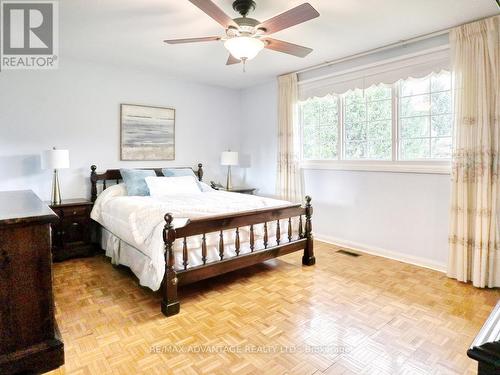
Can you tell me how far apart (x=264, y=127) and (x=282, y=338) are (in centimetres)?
376

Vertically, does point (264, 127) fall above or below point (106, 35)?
below

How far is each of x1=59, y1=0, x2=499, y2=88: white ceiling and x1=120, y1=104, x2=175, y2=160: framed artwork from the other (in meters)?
0.66

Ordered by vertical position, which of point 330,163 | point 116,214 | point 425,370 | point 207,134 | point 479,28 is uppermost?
point 479,28

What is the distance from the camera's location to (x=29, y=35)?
3098mm

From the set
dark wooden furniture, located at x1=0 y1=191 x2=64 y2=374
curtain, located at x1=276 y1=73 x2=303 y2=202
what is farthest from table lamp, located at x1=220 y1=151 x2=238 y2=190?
dark wooden furniture, located at x1=0 y1=191 x2=64 y2=374

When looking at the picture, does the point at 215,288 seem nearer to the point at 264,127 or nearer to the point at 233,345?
the point at 233,345

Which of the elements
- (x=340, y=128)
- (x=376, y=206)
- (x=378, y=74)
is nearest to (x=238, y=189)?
(x=340, y=128)

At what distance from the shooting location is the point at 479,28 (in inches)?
112

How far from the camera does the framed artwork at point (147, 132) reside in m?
4.42

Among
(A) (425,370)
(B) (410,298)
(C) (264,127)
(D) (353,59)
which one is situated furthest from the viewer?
(C) (264,127)

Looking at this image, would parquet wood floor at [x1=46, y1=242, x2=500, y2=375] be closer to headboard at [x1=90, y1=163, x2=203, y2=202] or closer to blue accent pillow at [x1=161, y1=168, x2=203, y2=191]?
headboard at [x1=90, y1=163, x2=203, y2=202]

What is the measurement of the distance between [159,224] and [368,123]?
9.40 ft

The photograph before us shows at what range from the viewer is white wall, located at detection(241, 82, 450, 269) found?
3344mm

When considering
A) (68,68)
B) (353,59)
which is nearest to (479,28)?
(353,59)
